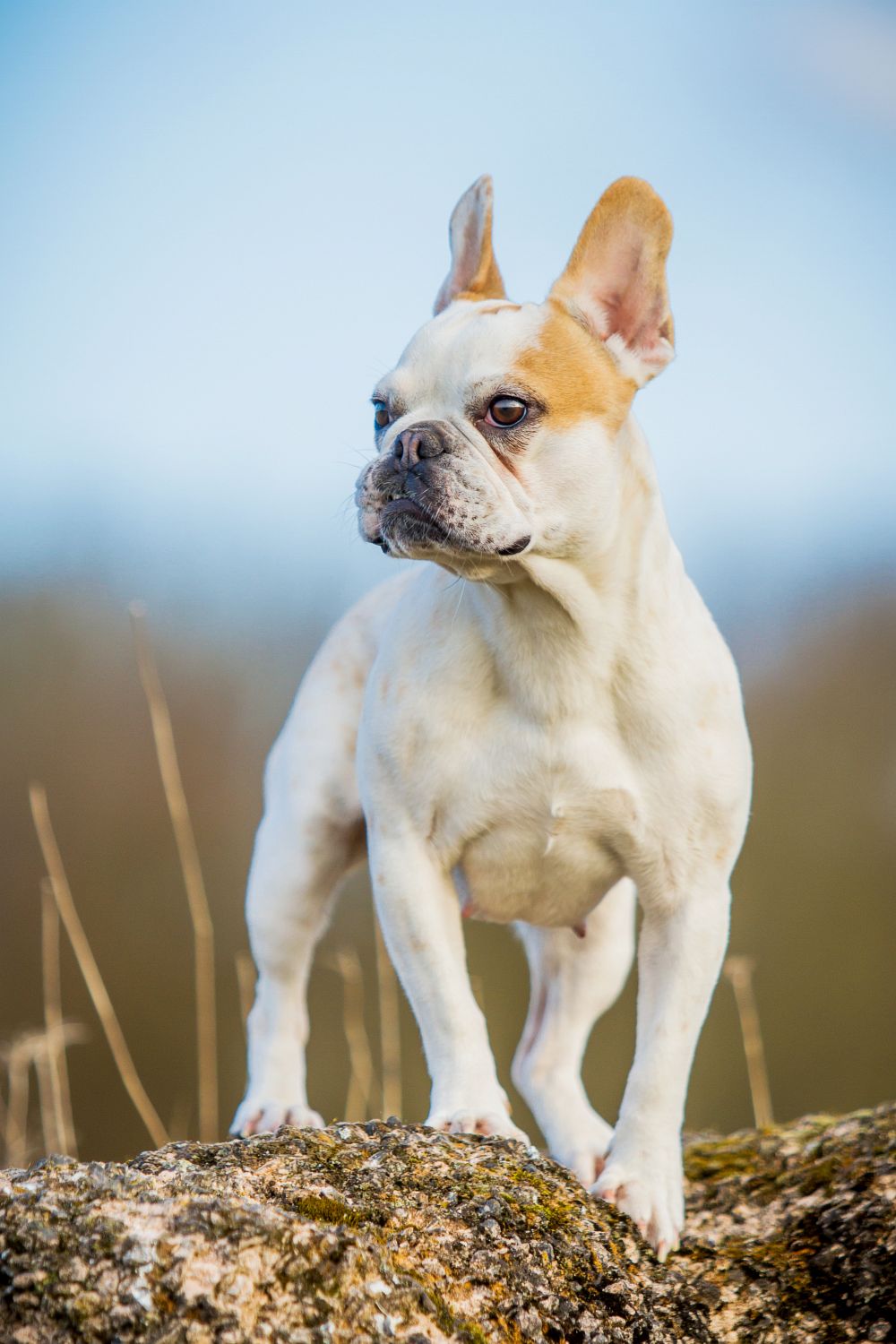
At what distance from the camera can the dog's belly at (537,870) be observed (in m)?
3.45

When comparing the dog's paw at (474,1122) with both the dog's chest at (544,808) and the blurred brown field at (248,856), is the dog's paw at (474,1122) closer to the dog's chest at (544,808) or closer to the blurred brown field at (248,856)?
the dog's chest at (544,808)

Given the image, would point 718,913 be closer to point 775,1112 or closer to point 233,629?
point 775,1112

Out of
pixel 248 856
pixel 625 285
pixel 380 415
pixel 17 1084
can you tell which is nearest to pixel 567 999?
pixel 380 415

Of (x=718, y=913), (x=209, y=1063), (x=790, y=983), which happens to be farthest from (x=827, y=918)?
(x=718, y=913)

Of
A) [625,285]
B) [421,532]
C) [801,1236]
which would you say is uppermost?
[625,285]

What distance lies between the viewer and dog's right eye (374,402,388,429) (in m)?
3.57

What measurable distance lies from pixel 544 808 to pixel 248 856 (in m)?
10.7

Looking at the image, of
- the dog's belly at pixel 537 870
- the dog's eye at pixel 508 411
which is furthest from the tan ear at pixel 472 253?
the dog's belly at pixel 537 870

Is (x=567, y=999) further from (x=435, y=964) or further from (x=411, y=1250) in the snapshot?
(x=411, y=1250)

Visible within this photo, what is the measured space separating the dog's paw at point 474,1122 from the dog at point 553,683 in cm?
1

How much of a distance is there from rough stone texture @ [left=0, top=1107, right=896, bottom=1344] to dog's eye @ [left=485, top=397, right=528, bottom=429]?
159 centimetres

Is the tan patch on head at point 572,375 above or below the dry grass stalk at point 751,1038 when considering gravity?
above

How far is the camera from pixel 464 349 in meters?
3.35

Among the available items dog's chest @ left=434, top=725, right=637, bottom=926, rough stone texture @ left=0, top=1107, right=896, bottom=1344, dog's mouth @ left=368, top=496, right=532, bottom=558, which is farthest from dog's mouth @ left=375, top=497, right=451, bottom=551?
rough stone texture @ left=0, top=1107, right=896, bottom=1344
